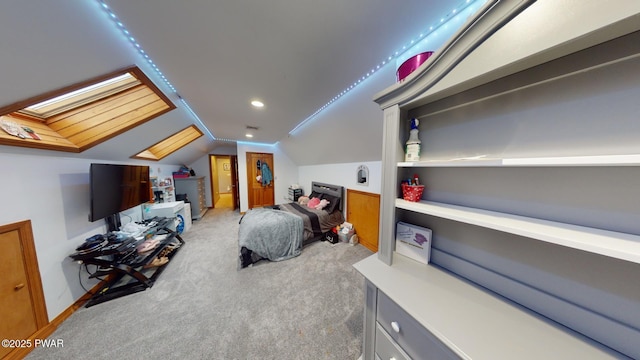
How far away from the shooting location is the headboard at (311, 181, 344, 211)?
3.50 meters

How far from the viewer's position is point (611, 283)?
2.04ft

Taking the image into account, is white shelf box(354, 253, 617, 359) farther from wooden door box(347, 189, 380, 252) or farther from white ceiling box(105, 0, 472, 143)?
wooden door box(347, 189, 380, 252)

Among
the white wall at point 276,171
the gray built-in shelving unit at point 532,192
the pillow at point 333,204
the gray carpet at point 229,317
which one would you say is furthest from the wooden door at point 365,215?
the white wall at point 276,171

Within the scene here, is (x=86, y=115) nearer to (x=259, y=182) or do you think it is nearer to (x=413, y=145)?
(x=413, y=145)

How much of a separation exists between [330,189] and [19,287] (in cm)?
366

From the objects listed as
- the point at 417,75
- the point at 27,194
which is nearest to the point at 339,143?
the point at 417,75

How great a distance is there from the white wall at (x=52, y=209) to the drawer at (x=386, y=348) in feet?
Answer: 9.19

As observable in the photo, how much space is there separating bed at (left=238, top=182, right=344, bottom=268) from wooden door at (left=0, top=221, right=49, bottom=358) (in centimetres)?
163

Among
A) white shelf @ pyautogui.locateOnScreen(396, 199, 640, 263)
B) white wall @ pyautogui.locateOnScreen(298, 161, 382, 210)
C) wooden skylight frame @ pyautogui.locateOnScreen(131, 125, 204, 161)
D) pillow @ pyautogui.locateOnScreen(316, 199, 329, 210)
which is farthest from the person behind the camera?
pillow @ pyautogui.locateOnScreen(316, 199, 329, 210)

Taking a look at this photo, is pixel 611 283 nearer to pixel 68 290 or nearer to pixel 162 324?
pixel 162 324

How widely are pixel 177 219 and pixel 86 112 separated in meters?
2.29

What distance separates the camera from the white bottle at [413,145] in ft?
3.44

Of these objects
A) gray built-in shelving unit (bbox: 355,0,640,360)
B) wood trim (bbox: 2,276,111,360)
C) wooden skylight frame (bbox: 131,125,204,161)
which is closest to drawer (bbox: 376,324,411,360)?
gray built-in shelving unit (bbox: 355,0,640,360)

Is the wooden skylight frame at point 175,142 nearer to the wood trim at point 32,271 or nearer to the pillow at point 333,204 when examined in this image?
the wood trim at point 32,271
